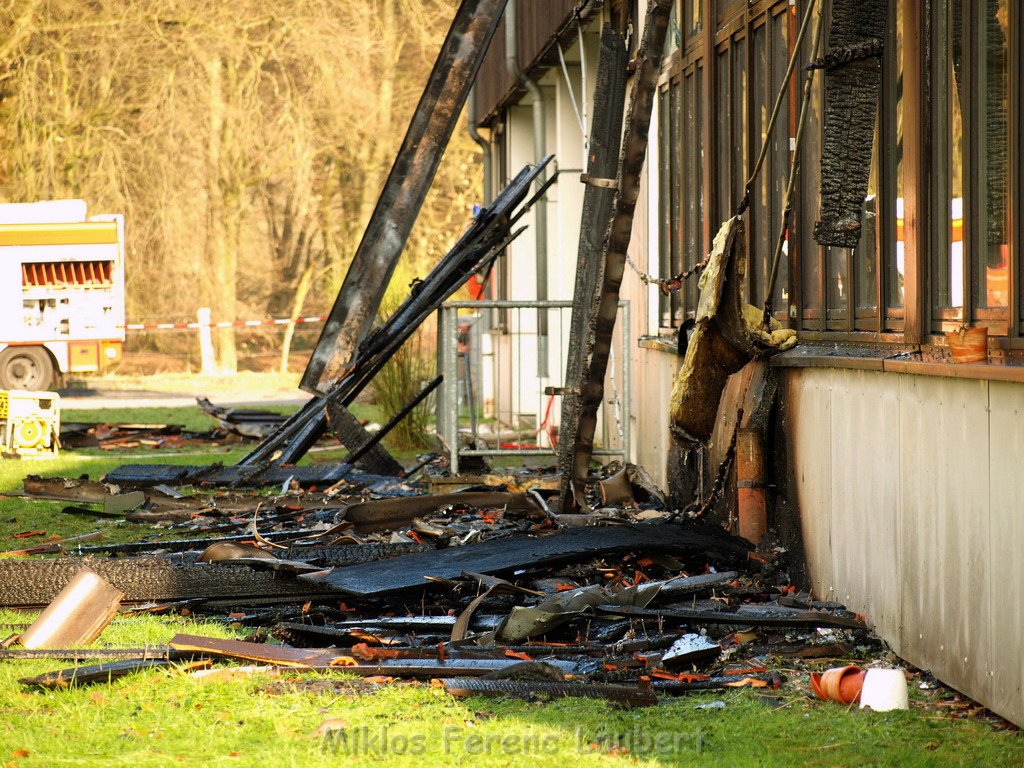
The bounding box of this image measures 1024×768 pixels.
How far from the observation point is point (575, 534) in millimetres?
7359

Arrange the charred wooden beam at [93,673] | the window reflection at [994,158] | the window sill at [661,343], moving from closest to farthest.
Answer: the window reflection at [994,158] → the charred wooden beam at [93,673] → the window sill at [661,343]

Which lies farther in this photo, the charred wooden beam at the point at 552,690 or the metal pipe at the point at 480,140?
the metal pipe at the point at 480,140

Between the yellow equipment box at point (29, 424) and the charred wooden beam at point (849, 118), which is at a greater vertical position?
the charred wooden beam at point (849, 118)

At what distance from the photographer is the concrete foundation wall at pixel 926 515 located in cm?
448

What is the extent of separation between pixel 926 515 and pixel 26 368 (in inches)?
750

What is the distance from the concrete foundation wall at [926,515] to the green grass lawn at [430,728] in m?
0.25

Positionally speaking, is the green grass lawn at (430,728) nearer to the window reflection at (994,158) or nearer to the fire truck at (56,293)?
the window reflection at (994,158)

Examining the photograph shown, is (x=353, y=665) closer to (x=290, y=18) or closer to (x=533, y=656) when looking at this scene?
(x=533, y=656)

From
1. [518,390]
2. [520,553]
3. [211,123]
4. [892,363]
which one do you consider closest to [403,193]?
[518,390]

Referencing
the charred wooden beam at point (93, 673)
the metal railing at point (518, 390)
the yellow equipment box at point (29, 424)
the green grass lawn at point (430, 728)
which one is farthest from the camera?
the yellow equipment box at point (29, 424)

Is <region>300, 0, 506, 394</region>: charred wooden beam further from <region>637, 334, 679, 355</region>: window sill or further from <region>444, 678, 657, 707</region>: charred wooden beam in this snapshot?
<region>444, 678, 657, 707</region>: charred wooden beam

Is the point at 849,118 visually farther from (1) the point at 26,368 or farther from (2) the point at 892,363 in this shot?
(1) the point at 26,368

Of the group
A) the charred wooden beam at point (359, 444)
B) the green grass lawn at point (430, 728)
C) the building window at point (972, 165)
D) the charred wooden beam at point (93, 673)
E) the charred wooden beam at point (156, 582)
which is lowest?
the green grass lawn at point (430, 728)

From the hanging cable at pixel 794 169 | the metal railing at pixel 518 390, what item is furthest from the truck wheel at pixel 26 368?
the hanging cable at pixel 794 169
